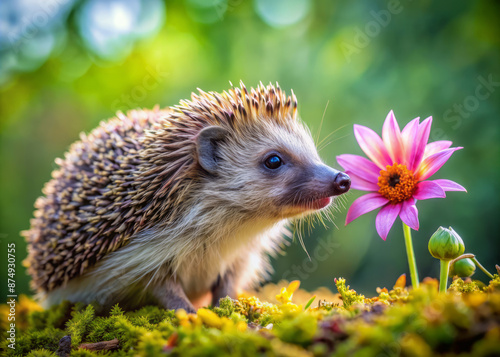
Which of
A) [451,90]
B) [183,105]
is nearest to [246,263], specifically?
[183,105]

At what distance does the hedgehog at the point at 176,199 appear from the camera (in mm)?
1920

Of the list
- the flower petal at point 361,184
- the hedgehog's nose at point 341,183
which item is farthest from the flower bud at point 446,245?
the hedgehog's nose at point 341,183

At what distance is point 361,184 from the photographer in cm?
175

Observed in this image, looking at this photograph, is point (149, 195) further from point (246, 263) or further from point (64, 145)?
point (64, 145)

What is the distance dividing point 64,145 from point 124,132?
3.57 m

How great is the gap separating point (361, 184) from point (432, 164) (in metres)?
0.31

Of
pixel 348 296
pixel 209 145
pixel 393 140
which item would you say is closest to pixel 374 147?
pixel 393 140

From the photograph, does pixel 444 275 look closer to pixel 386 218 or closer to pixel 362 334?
pixel 386 218

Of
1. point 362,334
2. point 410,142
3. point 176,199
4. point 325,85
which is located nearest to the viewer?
point 362,334

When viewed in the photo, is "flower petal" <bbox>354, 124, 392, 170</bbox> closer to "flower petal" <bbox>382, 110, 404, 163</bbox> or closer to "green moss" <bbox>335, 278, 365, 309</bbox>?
"flower petal" <bbox>382, 110, 404, 163</bbox>

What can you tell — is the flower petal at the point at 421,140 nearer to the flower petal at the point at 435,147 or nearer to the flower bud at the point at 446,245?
the flower petal at the point at 435,147

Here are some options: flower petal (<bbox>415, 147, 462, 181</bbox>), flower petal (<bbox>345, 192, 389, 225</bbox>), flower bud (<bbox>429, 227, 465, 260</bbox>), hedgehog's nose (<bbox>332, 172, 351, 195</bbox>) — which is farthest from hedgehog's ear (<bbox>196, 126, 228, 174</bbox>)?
flower bud (<bbox>429, 227, 465, 260</bbox>)

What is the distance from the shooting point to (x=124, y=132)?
222 centimetres

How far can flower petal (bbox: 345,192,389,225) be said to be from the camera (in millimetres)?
1613
